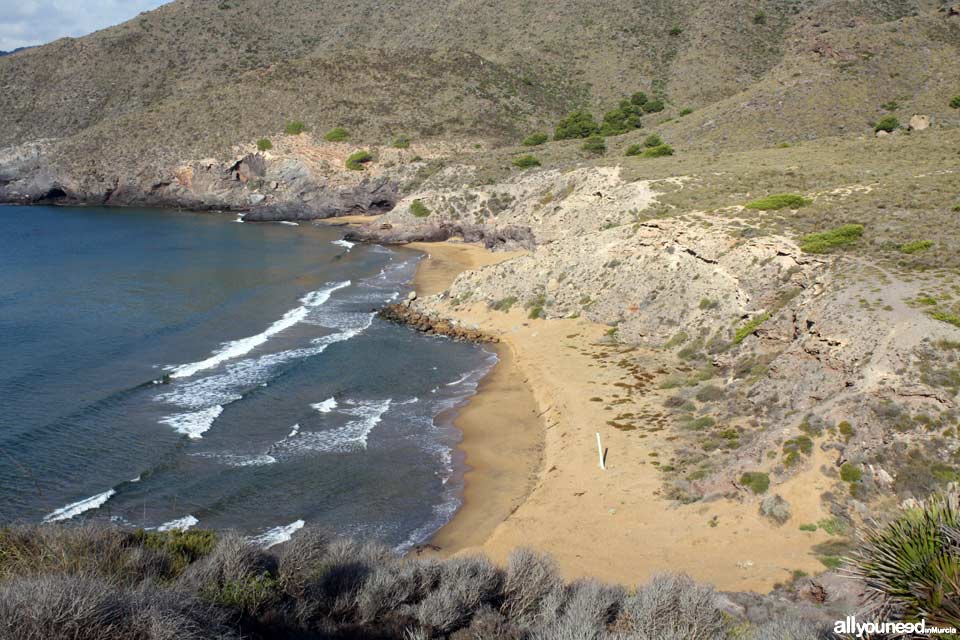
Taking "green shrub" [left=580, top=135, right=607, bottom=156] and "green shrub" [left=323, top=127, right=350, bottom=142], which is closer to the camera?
"green shrub" [left=580, top=135, right=607, bottom=156]

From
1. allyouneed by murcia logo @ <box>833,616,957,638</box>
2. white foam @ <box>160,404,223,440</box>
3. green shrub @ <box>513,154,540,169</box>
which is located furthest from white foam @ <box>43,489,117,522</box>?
green shrub @ <box>513,154,540,169</box>

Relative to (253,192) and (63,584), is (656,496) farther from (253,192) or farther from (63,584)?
(253,192)

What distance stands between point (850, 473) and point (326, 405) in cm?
1742

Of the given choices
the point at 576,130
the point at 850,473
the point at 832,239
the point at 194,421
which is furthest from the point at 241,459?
the point at 576,130

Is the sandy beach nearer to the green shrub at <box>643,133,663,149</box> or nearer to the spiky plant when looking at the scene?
the spiky plant

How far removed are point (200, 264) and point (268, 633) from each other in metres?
47.4

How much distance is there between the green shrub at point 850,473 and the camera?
15.2 m

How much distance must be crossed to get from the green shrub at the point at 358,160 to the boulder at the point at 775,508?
69.5m

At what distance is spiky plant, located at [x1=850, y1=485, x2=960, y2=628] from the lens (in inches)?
242

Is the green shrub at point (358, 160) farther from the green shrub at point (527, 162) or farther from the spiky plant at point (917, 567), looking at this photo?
the spiky plant at point (917, 567)

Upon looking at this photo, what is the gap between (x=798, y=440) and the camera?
1675 cm

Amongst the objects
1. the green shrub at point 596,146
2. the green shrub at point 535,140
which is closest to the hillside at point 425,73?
the green shrub at point 535,140

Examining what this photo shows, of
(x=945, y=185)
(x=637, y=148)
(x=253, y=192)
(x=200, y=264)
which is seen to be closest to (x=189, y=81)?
(x=253, y=192)

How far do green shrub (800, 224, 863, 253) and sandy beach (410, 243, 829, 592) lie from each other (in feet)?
22.7
